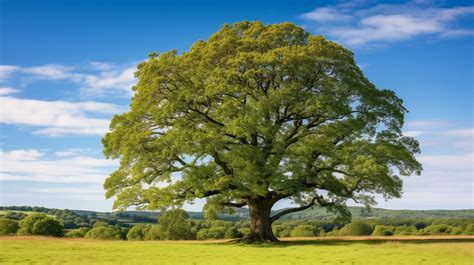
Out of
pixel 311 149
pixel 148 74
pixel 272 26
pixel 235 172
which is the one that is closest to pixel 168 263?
pixel 235 172

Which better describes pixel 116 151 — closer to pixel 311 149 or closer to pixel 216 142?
pixel 216 142

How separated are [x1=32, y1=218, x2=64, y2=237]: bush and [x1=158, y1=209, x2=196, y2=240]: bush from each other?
34.8 feet

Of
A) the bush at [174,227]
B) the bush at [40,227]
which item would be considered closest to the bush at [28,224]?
the bush at [40,227]

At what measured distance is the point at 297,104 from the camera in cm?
3997

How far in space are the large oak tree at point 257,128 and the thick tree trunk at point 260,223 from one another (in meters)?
0.08

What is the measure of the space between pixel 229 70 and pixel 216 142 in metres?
5.75

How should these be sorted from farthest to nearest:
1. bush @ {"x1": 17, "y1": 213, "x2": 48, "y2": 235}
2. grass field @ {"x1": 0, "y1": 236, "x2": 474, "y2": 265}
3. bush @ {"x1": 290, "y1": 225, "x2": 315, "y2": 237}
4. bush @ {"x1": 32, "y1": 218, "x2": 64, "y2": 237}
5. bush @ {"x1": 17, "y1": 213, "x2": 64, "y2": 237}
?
bush @ {"x1": 290, "y1": 225, "x2": 315, "y2": 237}
bush @ {"x1": 32, "y1": 218, "x2": 64, "y2": 237}
bush @ {"x1": 17, "y1": 213, "x2": 64, "y2": 237}
bush @ {"x1": 17, "y1": 213, "x2": 48, "y2": 235}
grass field @ {"x1": 0, "y1": 236, "x2": 474, "y2": 265}

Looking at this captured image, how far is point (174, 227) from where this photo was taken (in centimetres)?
5497

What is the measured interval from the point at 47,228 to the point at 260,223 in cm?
2451

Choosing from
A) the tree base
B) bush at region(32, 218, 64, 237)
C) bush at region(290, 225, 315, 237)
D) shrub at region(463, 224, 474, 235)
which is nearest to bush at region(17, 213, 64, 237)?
bush at region(32, 218, 64, 237)

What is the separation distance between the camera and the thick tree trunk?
41688 millimetres

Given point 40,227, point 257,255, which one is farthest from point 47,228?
point 257,255

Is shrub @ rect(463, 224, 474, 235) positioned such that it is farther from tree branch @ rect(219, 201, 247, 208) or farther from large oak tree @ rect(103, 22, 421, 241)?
tree branch @ rect(219, 201, 247, 208)

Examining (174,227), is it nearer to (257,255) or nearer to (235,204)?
(235,204)
